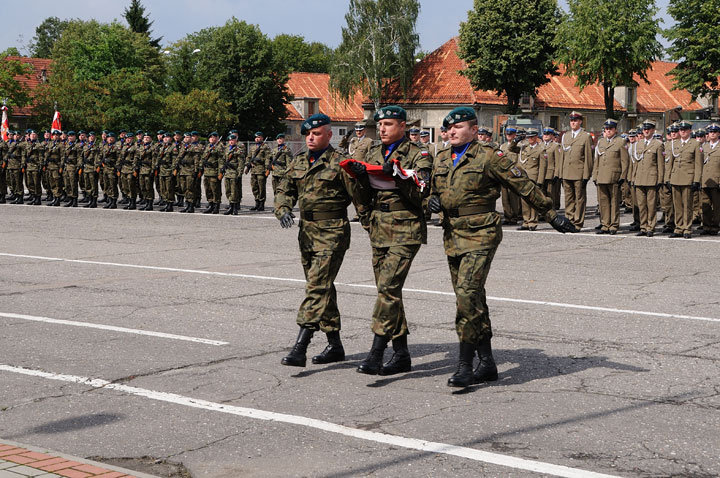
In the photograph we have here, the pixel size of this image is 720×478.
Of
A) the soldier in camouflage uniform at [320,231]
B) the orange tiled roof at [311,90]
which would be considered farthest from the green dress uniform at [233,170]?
the orange tiled roof at [311,90]

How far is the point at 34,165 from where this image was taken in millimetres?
27219

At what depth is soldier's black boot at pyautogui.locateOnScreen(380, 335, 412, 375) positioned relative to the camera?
23.1ft

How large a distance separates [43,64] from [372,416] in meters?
94.9

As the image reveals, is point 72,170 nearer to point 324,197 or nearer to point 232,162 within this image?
point 232,162

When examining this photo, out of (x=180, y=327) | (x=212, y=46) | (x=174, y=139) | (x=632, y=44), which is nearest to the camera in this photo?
(x=180, y=327)

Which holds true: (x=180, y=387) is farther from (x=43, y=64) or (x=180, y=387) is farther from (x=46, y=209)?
(x=43, y=64)

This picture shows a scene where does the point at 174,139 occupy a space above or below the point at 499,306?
above

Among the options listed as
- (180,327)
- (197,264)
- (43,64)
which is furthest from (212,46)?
(180,327)

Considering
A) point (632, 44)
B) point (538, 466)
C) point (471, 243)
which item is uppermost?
point (632, 44)

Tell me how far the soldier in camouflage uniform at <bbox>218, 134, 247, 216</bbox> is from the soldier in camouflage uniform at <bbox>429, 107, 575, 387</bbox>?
16266 millimetres

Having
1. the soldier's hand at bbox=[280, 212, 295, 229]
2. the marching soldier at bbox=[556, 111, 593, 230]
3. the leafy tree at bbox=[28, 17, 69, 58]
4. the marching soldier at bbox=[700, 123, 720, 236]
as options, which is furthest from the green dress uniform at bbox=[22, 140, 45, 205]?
the leafy tree at bbox=[28, 17, 69, 58]

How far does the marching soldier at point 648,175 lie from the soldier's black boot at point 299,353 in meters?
11.4

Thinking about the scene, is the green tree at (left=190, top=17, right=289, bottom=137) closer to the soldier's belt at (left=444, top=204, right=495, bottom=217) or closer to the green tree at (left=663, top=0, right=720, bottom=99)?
the green tree at (left=663, top=0, right=720, bottom=99)

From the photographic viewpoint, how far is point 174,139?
24.8m
